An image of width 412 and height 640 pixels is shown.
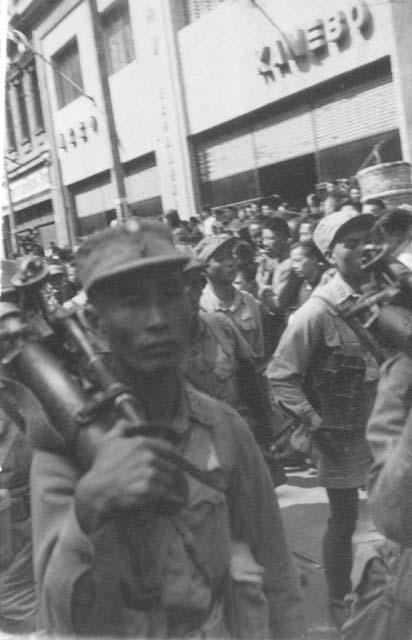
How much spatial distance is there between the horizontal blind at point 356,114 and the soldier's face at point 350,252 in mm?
6298

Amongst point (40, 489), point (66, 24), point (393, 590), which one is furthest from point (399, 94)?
point (40, 489)

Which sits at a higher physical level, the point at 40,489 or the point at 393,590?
the point at 40,489

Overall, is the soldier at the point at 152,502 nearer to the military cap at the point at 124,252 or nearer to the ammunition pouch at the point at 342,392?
the military cap at the point at 124,252

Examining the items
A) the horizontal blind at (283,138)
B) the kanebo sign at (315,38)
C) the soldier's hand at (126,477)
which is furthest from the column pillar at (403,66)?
the soldier's hand at (126,477)

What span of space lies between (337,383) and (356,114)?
7.24 meters

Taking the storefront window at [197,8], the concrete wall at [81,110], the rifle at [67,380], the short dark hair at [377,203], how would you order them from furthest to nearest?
the storefront window at [197,8]
the concrete wall at [81,110]
the short dark hair at [377,203]
the rifle at [67,380]

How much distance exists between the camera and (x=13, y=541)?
3.30 meters

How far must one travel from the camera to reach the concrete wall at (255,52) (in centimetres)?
920

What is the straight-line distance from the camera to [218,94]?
1219 centimetres

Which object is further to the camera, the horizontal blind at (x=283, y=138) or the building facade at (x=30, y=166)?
the building facade at (x=30, y=166)

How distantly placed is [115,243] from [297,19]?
31.1ft

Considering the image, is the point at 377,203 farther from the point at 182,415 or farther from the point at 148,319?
the point at 148,319

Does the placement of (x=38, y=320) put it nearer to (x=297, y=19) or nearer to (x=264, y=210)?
(x=264, y=210)

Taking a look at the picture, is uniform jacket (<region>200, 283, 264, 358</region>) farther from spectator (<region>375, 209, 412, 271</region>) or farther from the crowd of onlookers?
spectator (<region>375, 209, 412, 271</region>)
